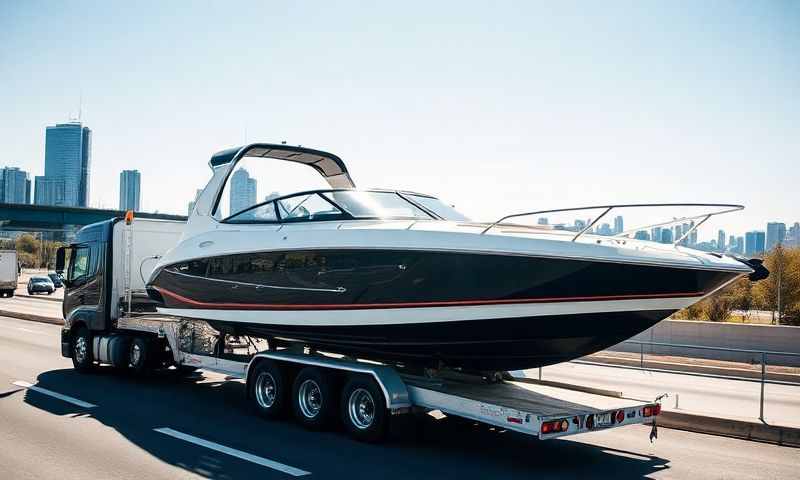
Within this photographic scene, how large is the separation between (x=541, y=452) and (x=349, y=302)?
2790mm

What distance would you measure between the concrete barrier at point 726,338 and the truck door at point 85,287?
44.0 ft

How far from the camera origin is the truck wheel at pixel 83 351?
44.1 ft

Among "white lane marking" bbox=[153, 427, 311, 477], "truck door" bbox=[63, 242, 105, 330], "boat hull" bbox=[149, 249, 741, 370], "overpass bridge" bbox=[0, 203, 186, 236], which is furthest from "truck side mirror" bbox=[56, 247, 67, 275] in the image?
"overpass bridge" bbox=[0, 203, 186, 236]

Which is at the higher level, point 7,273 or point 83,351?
point 7,273

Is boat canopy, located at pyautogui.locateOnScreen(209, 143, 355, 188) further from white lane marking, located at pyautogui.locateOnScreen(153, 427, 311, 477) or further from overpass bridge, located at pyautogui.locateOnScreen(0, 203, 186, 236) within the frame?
overpass bridge, located at pyautogui.locateOnScreen(0, 203, 186, 236)

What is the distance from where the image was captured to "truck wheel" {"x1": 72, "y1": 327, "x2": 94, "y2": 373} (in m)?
13.4

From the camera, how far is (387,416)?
8039 mm

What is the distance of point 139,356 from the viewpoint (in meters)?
12.7

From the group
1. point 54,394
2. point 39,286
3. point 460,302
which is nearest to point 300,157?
point 54,394

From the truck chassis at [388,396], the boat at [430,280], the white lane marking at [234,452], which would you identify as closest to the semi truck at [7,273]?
the truck chassis at [388,396]

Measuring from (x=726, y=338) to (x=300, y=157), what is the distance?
594 inches

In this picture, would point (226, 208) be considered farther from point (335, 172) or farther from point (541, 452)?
point (541, 452)

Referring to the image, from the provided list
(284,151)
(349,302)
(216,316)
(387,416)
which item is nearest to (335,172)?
(284,151)

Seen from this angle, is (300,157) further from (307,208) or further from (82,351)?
(82,351)
